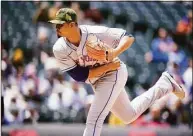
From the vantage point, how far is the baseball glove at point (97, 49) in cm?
460

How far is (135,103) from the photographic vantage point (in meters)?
5.24

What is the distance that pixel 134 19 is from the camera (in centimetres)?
1033

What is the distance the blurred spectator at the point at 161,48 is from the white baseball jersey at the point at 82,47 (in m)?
4.72

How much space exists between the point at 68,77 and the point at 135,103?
407 cm

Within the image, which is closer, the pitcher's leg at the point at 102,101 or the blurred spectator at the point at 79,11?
the pitcher's leg at the point at 102,101

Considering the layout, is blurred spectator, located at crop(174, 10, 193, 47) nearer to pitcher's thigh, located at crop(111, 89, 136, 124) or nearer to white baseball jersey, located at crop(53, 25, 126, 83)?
pitcher's thigh, located at crop(111, 89, 136, 124)

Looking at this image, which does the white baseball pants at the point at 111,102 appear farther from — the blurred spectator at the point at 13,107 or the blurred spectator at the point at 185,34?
the blurred spectator at the point at 185,34

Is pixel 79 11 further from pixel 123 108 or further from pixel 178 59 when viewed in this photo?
pixel 123 108

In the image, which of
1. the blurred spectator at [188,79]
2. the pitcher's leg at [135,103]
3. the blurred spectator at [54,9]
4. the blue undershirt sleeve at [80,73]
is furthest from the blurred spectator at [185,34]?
the blue undershirt sleeve at [80,73]

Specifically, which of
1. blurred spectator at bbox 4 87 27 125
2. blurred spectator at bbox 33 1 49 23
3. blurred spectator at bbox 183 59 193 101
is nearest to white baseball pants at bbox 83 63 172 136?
blurred spectator at bbox 4 87 27 125

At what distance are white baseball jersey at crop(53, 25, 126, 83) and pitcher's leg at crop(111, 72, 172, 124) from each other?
44cm

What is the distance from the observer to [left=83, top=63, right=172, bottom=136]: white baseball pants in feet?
15.8

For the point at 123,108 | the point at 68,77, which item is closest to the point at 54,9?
the point at 68,77

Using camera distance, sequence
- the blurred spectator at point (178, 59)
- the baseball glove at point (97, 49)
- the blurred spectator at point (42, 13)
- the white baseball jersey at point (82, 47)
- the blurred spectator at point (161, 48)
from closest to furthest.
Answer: the baseball glove at point (97, 49), the white baseball jersey at point (82, 47), the blurred spectator at point (178, 59), the blurred spectator at point (161, 48), the blurred spectator at point (42, 13)
